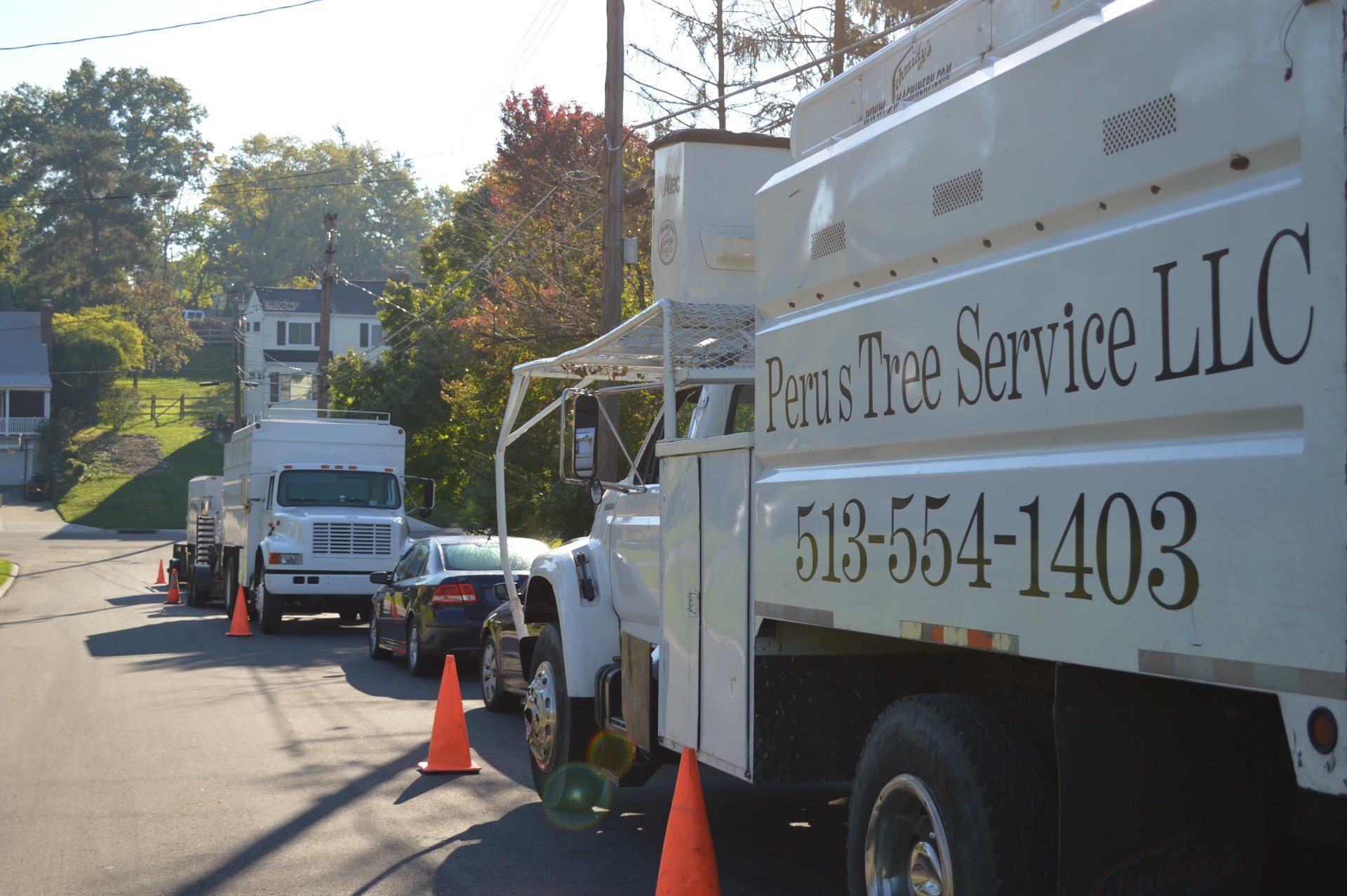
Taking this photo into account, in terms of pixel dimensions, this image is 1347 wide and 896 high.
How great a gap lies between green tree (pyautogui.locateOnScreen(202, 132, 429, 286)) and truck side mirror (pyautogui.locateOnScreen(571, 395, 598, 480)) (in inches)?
4277

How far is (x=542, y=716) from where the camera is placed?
25.5ft

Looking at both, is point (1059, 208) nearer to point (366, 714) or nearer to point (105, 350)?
point (366, 714)

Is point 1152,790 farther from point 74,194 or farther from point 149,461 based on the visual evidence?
point 74,194

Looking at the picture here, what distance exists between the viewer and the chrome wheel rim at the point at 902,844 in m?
4.03

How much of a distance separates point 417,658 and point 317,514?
6560 mm

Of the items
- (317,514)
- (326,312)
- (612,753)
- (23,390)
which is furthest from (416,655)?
(23,390)

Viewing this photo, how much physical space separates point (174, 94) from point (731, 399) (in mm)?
114636

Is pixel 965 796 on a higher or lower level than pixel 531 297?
lower

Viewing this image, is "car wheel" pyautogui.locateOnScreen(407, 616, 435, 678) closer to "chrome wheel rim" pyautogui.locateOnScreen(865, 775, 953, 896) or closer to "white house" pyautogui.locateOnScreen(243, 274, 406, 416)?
"chrome wheel rim" pyautogui.locateOnScreen(865, 775, 953, 896)

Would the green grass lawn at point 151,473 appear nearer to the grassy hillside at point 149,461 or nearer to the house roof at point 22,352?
the grassy hillside at point 149,461

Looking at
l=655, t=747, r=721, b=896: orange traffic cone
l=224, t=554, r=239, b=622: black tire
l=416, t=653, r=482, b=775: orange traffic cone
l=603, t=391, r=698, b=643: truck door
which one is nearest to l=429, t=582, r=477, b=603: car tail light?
l=416, t=653, r=482, b=775: orange traffic cone

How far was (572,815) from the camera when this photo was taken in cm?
785

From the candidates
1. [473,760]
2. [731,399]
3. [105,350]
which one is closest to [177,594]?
[473,760]

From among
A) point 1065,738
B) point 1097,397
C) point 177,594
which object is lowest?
point 177,594
